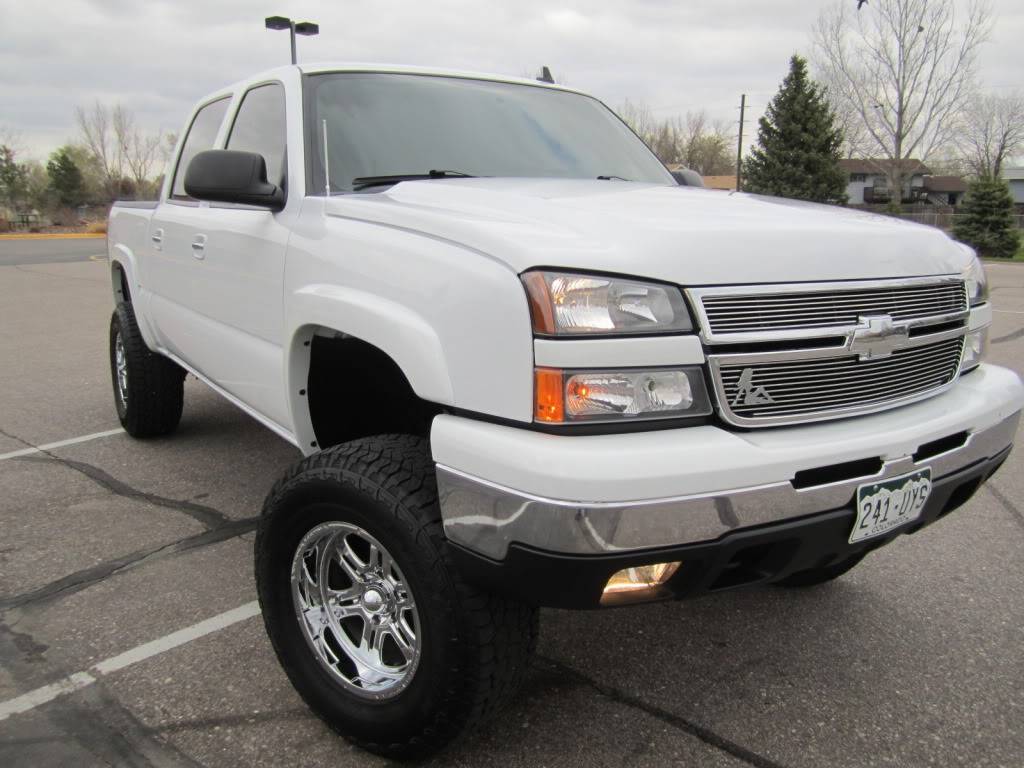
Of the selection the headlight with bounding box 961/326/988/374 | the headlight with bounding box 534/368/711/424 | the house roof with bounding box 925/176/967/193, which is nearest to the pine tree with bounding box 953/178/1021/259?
the headlight with bounding box 961/326/988/374

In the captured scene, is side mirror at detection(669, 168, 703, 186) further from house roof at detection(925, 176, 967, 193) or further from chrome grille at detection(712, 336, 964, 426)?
house roof at detection(925, 176, 967, 193)

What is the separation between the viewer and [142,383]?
4895 millimetres

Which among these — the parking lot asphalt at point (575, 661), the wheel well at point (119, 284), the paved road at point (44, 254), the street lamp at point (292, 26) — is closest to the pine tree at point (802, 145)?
the street lamp at point (292, 26)

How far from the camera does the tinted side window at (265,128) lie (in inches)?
124

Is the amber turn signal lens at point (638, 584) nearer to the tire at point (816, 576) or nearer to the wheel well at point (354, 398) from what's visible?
the wheel well at point (354, 398)

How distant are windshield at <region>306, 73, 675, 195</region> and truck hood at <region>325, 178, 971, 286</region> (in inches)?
15.5

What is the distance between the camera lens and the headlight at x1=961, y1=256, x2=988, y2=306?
8.33ft

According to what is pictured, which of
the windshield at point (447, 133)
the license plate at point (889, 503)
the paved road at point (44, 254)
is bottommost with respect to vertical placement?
the paved road at point (44, 254)

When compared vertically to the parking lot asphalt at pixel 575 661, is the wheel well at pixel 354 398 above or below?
above

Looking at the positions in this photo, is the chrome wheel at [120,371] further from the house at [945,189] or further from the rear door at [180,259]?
the house at [945,189]

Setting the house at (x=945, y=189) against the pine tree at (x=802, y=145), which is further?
the house at (x=945, y=189)

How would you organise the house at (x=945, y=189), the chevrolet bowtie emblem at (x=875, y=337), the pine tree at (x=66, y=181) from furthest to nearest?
the house at (x=945, y=189)
the pine tree at (x=66, y=181)
the chevrolet bowtie emblem at (x=875, y=337)

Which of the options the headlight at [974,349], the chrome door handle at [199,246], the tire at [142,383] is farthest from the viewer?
the tire at [142,383]

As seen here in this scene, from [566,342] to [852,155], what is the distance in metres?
46.3
